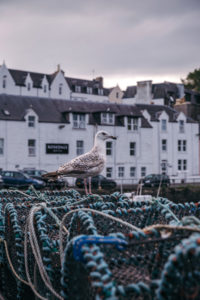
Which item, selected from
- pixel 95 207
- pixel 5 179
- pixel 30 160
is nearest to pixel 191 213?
pixel 95 207

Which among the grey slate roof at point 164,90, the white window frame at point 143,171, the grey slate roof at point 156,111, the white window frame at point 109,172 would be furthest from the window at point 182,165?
the grey slate roof at point 164,90

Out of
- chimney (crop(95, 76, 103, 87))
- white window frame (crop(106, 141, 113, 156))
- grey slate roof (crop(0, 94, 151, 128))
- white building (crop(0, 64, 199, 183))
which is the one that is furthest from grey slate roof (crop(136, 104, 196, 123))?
chimney (crop(95, 76, 103, 87))

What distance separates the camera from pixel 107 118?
146ft

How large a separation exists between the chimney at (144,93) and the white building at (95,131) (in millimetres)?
11741

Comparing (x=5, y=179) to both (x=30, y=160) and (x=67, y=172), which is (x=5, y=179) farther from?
(x=67, y=172)

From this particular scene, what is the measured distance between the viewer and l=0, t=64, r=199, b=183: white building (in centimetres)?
3912

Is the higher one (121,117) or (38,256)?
(121,117)

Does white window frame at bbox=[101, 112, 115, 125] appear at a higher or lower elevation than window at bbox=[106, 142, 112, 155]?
higher

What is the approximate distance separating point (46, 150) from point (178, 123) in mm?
17067

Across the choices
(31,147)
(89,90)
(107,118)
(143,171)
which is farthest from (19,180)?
(89,90)

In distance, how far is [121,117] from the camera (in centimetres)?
4591

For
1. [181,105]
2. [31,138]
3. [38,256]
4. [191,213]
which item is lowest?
[38,256]

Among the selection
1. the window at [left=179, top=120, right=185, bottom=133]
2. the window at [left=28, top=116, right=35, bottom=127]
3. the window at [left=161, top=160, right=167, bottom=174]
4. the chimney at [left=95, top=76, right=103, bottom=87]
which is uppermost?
the chimney at [left=95, top=76, right=103, bottom=87]

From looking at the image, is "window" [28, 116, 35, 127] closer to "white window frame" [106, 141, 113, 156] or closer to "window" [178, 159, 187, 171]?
"white window frame" [106, 141, 113, 156]
